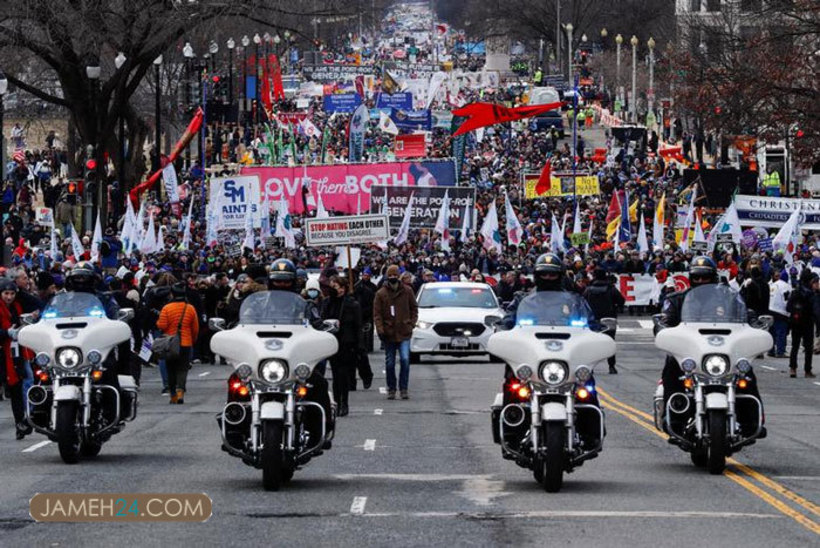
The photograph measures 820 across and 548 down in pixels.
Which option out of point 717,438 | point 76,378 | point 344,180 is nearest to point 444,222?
point 344,180

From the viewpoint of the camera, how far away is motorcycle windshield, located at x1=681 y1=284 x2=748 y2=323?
628 inches

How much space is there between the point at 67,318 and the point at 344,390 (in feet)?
19.8

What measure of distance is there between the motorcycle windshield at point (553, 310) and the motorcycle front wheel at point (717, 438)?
1.24m

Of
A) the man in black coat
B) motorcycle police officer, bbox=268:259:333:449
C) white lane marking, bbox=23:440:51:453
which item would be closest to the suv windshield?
the man in black coat

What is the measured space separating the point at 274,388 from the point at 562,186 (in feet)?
152

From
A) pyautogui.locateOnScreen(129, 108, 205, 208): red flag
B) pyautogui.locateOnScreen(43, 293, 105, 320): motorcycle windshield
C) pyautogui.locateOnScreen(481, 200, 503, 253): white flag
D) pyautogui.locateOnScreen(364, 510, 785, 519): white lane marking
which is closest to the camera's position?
pyautogui.locateOnScreen(364, 510, 785, 519): white lane marking

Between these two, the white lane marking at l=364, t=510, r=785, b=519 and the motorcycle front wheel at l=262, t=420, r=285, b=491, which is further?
the motorcycle front wheel at l=262, t=420, r=285, b=491

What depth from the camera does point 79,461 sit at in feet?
56.0

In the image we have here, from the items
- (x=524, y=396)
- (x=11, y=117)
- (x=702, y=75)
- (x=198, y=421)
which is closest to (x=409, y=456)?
(x=524, y=396)

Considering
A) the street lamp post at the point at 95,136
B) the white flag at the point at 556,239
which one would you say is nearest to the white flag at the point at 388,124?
the street lamp post at the point at 95,136

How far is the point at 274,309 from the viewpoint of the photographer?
15.3m

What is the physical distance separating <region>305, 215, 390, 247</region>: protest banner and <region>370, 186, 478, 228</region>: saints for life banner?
16.9 m

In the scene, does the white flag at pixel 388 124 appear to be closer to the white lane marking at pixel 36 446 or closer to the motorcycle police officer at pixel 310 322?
the white lane marking at pixel 36 446

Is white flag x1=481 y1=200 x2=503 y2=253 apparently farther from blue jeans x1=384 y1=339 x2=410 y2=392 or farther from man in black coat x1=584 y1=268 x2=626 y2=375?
blue jeans x1=384 y1=339 x2=410 y2=392
